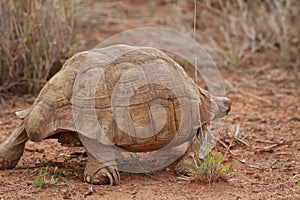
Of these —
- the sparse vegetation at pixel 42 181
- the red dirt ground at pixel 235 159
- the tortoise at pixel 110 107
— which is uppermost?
the tortoise at pixel 110 107

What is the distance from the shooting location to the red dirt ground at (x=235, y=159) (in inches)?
141

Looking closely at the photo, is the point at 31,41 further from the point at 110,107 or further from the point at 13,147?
the point at 110,107

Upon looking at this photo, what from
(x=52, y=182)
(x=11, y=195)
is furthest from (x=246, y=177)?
(x=11, y=195)

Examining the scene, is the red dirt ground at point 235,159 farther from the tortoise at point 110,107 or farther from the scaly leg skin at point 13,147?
the tortoise at point 110,107

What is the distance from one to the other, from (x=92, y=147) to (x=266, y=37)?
15.9 feet

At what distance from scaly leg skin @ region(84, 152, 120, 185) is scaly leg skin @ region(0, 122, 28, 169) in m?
0.52

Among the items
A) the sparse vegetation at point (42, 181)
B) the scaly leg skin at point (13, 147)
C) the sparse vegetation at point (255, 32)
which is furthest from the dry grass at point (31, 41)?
the sparse vegetation at point (255, 32)

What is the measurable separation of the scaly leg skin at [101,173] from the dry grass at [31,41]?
A: 7.01 ft

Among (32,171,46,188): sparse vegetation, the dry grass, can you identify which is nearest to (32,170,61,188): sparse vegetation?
(32,171,46,188): sparse vegetation

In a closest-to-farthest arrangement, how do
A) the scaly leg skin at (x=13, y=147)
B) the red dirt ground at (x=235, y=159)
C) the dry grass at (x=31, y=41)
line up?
the red dirt ground at (x=235, y=159), the scaly leg skin at (x=13, y=147), the dry grass at (x=31, y=41)

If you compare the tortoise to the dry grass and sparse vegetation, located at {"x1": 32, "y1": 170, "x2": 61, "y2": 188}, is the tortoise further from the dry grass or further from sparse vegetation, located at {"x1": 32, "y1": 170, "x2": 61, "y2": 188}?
the dry grass

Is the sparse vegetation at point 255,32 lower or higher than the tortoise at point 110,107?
lower

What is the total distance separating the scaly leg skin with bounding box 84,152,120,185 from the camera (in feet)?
12.0

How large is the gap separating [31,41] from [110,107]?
2.40m
